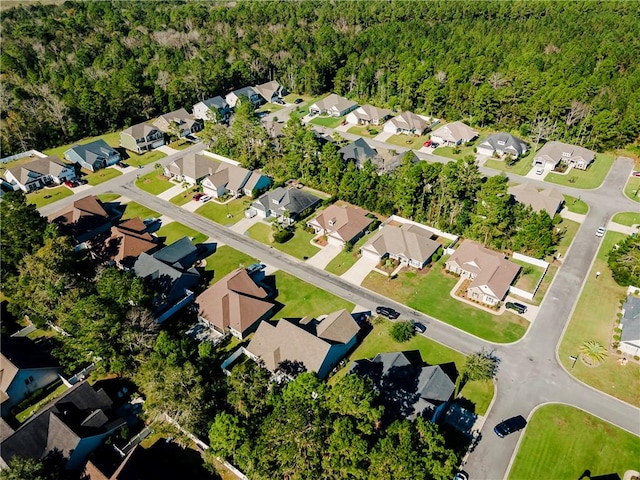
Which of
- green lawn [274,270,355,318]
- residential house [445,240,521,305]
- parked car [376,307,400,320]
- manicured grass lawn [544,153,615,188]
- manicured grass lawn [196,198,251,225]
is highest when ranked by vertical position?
residential house [445,240,521,305]

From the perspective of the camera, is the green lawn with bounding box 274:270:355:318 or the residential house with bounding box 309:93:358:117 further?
the residential house with bounding box 309:93:358:117

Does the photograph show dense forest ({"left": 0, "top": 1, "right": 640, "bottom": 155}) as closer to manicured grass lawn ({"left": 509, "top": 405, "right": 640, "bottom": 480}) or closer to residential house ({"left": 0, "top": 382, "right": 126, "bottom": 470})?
manicured grass lawn ({"left": 509, "top": 405, "right": 640, "bottom": 480})

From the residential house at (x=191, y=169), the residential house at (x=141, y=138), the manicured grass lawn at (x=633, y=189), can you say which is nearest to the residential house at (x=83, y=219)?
the residential house at (x=191, y=169)

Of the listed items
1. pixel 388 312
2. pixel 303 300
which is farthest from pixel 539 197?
pixel 303 300

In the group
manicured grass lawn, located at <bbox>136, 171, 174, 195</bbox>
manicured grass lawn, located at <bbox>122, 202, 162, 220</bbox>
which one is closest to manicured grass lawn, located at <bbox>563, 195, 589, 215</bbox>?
manicured grass lawn, located at <bbox>122, 202, 162, 220</bbox>

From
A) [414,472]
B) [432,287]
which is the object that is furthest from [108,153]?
[414,472]

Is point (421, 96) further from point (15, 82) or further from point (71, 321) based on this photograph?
point (15, 82)
